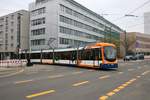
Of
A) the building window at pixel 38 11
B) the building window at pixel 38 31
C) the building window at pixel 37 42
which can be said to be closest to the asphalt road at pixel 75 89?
the building window at pixel 37 42

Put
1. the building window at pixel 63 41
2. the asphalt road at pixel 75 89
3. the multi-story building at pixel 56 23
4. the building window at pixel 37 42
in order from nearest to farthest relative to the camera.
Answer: the asphalt road at pixel 75 89, the multi-story building at pixel 56 23, the building window at pixel 63 41, the building window at pixel 37 42

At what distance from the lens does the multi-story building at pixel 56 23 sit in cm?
6675

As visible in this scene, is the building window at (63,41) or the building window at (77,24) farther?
the building window at (77,24)

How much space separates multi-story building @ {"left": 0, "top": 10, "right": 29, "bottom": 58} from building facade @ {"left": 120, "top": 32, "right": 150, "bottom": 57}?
132 ft

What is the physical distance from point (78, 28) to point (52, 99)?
71.9 meters

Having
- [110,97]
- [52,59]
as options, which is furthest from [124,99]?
[52,59]

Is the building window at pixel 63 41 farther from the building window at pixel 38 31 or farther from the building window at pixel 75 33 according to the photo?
the building window at pixel 38 31

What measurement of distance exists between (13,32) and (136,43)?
51881mm

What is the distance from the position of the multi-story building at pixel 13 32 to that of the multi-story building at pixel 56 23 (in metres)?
5.22

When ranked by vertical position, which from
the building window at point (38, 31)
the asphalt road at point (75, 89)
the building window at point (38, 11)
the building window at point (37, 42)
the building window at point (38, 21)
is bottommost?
the asphalt road at point (75, 89)

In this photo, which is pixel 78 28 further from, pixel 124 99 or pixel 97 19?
pixel 124 99

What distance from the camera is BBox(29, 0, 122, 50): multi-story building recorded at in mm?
66750

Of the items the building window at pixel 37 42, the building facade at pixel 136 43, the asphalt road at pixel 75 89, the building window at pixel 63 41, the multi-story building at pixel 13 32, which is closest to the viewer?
the asphalt road at pixel 75 89

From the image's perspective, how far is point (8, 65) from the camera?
117 ft
